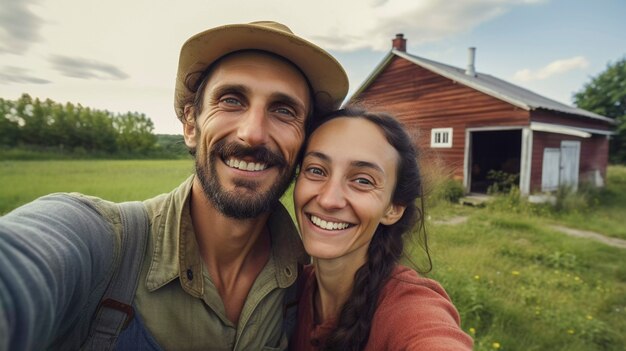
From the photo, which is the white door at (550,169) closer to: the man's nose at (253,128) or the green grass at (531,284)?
the green grass at (531,284)

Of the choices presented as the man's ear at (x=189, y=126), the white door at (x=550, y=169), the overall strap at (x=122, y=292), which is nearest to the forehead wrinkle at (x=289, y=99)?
the man's ear at (x=189, y=126)

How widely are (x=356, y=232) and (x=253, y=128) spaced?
73 centimetres

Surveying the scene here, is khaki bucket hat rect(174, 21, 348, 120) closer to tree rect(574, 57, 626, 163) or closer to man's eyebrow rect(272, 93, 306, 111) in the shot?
man's eyebrow rect(272, 93, 306, 111)

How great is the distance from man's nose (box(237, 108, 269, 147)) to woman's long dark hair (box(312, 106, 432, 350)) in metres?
0.40

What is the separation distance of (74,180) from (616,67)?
48725 mm

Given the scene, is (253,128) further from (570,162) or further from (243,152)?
(570,162)

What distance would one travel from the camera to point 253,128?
5.17 ft

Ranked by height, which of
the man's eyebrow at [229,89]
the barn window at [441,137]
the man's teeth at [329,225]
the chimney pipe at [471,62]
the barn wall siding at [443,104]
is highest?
the chimney pipe at [471,62]

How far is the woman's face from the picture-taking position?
A: 1.65 metres

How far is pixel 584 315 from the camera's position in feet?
12.4

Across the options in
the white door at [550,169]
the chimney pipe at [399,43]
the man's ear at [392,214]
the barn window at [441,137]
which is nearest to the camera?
the man's ear at [392,214]

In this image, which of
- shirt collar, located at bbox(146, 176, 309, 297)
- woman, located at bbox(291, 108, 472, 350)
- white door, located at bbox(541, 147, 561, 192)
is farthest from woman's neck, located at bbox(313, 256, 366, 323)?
white door, located at bbox(541, 147, 561, 192)

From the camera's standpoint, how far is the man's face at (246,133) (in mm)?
1601

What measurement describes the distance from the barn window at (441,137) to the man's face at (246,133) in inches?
483
